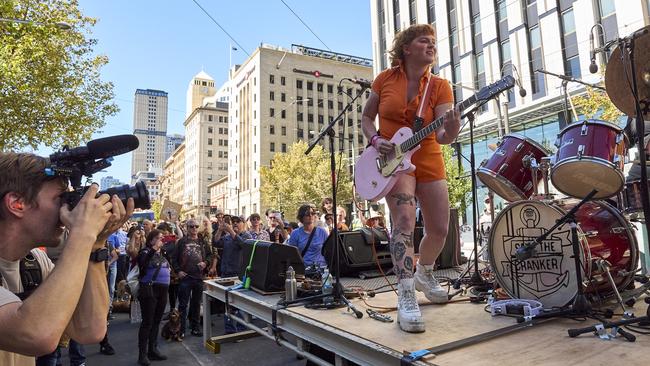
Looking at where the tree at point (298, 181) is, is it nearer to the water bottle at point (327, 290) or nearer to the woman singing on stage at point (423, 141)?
the water bottle at point (327, 290)

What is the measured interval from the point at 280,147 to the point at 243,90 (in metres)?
13.4

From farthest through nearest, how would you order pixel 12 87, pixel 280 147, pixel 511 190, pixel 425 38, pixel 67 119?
pixel 280 147
pixel 67 119
pixel 12 87
pixel 511 190
pixel 425 38

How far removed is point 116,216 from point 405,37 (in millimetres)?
2520

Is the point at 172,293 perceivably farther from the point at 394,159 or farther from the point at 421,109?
the point at 421,109

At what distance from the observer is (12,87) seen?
13.5 metres

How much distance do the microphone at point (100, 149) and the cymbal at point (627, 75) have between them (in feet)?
9.73

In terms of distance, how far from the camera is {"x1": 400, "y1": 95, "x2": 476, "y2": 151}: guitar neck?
2.85 meters

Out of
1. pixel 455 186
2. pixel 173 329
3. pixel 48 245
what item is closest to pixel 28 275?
pixel 48 245

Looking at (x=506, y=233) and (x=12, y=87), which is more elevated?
(x=12, y=87)

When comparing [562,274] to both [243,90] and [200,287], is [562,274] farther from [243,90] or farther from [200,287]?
[243,90]

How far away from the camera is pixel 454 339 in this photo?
2.31 m

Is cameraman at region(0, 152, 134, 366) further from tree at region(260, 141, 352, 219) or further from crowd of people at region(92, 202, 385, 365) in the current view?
tree at region(260, 141, 352, 219)

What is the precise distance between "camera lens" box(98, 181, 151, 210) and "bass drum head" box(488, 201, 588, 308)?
2628 mm

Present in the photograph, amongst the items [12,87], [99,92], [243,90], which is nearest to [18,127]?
[12,87]
